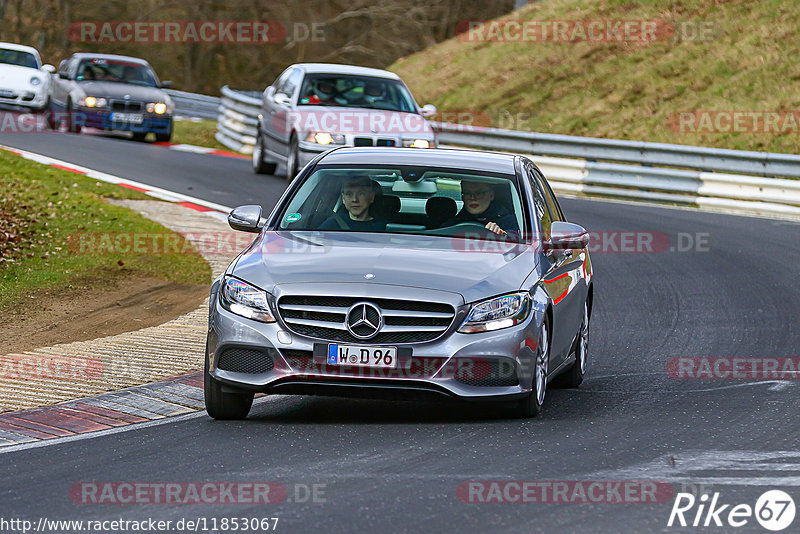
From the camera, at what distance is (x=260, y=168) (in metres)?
24.3

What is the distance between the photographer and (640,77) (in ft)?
112

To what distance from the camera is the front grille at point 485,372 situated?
7.84 metres

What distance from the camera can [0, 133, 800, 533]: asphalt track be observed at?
19.9ft

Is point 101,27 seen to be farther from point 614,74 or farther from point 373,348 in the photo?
point 373,348

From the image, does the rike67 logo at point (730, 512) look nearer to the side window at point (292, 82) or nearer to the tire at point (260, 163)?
the side window at point (292, 82)

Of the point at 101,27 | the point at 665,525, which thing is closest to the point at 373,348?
the point at 665,525

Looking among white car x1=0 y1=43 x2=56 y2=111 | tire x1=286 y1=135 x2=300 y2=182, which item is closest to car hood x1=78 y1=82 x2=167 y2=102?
white car x1=0 y1=43 x2=56 y2=111

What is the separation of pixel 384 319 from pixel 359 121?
45.1ft

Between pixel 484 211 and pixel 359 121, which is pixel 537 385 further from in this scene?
Result: pixel 359 121

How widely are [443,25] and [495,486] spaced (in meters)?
59.4

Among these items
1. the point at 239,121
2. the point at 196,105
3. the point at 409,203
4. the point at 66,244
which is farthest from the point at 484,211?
the point at 196,105

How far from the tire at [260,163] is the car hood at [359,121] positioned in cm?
241

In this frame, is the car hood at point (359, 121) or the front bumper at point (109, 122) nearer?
the car hood at point (359, 121)

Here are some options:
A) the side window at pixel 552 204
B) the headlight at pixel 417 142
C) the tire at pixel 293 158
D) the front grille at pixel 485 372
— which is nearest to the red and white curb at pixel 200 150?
the tire at pixel 293 158
